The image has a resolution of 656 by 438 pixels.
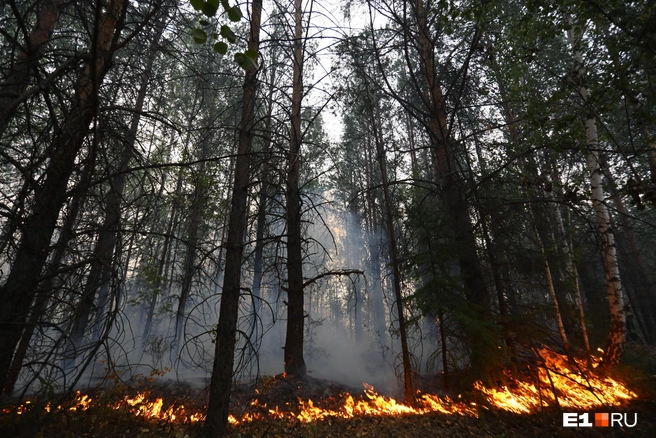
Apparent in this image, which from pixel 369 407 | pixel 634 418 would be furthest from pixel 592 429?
pixel 369 407

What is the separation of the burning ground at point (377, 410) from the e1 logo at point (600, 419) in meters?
0.09

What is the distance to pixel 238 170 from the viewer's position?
12.6ft

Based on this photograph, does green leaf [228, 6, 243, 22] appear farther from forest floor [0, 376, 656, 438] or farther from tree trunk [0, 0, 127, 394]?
forest floor [0, 376, 656, 438]

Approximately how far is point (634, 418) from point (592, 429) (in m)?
0.88

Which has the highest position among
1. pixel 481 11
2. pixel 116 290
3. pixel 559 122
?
pixel 481 11

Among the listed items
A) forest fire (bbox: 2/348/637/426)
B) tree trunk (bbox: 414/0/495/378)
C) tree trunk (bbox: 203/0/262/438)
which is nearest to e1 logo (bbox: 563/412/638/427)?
forest fire (bbox: 2/348/637/426)

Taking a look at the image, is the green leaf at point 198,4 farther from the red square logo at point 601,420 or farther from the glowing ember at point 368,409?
the red square logo at point 601,420

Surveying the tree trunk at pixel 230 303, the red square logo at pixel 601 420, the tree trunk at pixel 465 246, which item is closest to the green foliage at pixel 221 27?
the tree trunk at pixel 230 303

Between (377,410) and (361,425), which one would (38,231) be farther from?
(377,410)

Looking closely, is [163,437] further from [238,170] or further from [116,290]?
[238,170]

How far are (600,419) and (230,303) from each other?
6465 millimetres

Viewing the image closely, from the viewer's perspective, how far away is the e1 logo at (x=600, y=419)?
4.75m

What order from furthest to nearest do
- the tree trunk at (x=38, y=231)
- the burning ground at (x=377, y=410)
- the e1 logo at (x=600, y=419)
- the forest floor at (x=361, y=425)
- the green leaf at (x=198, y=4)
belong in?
the e1 logo at (x=600, y=419) → the burning ground at (x=377, y=410) → the forest floor at (x=361, y=425) → the tree trunk at (x=38, y=231) → the green leaf at (x=198, y=4)

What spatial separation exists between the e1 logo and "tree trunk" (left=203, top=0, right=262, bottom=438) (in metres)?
5.54
